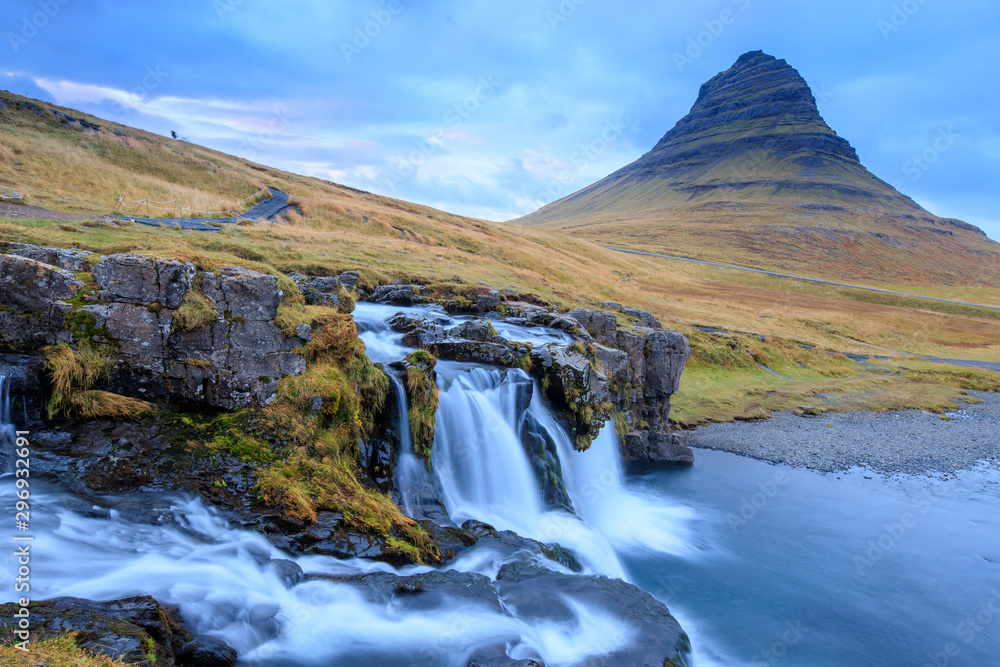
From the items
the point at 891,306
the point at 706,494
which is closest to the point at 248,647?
the point at 706,494

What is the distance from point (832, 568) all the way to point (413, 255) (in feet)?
104

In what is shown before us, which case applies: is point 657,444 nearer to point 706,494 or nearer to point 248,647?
point 706,494

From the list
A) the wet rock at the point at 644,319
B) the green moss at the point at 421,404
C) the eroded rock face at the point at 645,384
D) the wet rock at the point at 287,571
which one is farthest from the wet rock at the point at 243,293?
the wet rock at the point at 644,319

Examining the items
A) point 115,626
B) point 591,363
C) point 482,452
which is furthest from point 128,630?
point 591,363

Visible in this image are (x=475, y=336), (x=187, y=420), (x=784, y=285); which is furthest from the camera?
(x=784, y=285)

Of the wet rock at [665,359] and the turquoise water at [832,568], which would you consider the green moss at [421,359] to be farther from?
the wet rock at [665,359]

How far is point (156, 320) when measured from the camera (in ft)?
35.7

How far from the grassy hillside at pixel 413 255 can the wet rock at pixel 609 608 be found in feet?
33.9

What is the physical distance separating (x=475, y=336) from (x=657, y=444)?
36.4ft

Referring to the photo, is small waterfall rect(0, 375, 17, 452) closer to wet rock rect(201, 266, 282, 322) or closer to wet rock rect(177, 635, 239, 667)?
wet rock rect(201, 266, 282, 322)

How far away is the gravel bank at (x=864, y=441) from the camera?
24.5 m

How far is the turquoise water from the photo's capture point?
1238 cm

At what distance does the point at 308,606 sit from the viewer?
28.5 ft

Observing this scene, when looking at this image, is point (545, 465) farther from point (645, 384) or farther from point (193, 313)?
point (193, 313)
